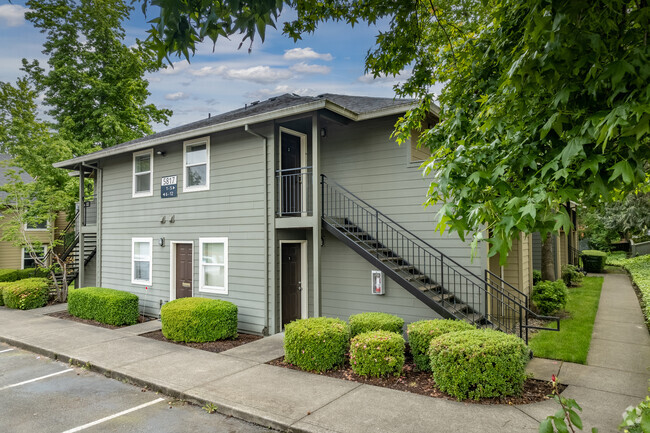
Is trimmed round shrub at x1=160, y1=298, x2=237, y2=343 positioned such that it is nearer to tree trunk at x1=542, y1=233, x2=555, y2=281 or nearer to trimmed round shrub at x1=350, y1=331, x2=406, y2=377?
trimmed round shrub at x1=350, y1=331, x2=406, y2=377

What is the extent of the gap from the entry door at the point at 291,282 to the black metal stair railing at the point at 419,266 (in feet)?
4.41

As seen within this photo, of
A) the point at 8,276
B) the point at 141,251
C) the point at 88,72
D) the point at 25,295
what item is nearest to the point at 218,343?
the point at 141,251


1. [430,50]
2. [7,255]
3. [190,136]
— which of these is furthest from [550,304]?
[7,255]

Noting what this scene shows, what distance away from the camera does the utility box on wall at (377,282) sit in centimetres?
842

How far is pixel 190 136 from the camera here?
396 inches

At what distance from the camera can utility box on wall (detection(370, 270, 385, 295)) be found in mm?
8422

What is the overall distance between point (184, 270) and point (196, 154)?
3214 mm

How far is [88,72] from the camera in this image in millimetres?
21047

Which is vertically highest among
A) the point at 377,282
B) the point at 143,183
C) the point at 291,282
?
the point at 143,183

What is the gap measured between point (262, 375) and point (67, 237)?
1731cm

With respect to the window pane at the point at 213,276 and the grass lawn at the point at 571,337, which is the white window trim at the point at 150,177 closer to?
the window pane at the point at 213,276

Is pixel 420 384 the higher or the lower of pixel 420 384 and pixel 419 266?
the lower

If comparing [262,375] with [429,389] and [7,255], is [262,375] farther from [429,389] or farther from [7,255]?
[7,255]

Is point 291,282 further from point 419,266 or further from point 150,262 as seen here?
point 150,262
